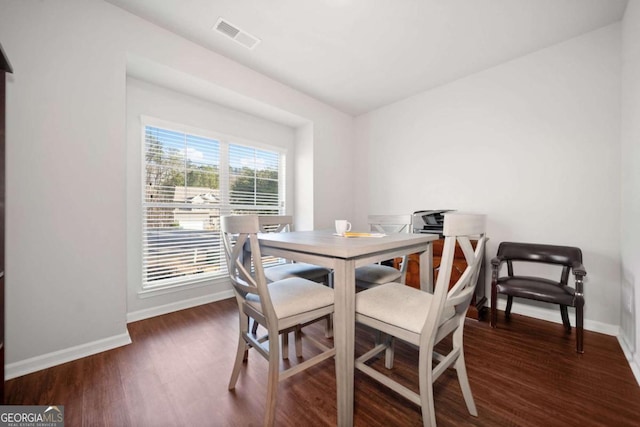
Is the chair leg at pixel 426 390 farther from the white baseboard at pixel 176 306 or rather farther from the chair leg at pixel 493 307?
the white baseboard at pixel 176 306

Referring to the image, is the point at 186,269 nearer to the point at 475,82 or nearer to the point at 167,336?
the point at 167,336

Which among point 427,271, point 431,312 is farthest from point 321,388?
point 427,271

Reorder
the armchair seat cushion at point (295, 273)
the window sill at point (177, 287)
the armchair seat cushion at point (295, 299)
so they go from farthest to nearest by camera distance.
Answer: the window sill at point (177, 287)
the armchair seat cushion at point (295, 273)
the armchair seat cushion at point (295, 299)

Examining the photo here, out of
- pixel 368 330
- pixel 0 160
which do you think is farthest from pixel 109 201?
pixel 368 330

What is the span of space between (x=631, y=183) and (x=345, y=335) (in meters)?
2.43

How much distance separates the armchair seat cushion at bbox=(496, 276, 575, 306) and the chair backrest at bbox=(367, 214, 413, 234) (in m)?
0.96

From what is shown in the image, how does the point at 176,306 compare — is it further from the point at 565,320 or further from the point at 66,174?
the point at 565,320

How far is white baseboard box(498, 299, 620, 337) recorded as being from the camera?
2.17 meters

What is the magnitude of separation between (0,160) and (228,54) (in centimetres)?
206

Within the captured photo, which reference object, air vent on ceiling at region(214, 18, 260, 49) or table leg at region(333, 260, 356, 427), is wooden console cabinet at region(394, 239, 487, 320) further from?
air vent on ceiling at region(214, 18, 260, 49)

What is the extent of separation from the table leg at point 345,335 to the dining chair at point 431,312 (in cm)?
14

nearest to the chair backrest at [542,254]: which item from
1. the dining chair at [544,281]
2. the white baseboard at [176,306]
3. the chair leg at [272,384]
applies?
the dining chair at [544,281]

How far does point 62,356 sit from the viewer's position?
5.82ft

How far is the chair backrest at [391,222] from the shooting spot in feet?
7.62
